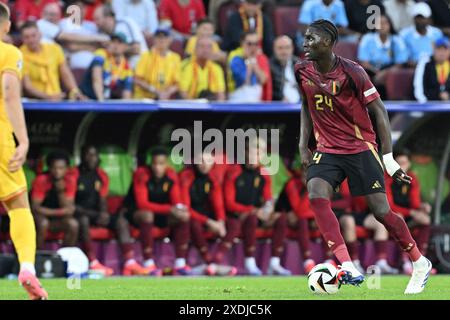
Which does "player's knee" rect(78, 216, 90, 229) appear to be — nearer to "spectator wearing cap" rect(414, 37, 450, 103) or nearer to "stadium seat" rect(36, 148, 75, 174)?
"stadium seat" rect(36, 148, 75, 174)

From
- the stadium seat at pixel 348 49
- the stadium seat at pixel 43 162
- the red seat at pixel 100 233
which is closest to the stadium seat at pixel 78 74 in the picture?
the stadium seat at pixel 43 162

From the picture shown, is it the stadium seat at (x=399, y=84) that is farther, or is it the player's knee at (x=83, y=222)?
the stadium seat at (x=399, y=84)

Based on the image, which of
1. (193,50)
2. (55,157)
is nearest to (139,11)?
(193,50)

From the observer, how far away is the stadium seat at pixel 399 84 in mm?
16312

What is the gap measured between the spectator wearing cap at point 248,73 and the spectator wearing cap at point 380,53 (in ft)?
5.01

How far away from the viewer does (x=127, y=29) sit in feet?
52.3

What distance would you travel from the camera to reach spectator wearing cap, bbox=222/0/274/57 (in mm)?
16500

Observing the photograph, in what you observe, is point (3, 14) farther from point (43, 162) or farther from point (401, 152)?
point (401, 152)

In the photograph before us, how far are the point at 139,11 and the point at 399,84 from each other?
144 inches

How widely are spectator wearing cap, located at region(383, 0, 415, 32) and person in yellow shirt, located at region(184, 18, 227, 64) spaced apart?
10.4ft

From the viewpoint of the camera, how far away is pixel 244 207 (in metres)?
15.8

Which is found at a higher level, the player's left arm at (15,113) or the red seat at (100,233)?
the player's left arm at (15,113)

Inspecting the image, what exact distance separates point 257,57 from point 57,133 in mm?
2764

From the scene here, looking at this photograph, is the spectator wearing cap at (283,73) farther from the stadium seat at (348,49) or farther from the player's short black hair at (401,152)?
the player's short black hair at (401,152)
